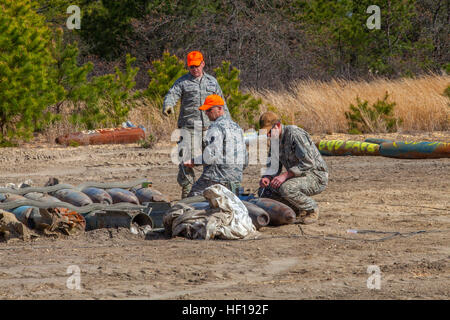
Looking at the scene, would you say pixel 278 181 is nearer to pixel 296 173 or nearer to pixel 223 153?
pixel 296 173

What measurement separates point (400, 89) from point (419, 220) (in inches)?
429

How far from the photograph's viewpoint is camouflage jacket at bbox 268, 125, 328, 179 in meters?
8.27

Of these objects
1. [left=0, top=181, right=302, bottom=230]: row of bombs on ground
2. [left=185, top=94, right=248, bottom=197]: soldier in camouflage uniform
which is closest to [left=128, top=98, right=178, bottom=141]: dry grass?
[left=0, top=181, right=302, bottom=230]: row of bombs on ground

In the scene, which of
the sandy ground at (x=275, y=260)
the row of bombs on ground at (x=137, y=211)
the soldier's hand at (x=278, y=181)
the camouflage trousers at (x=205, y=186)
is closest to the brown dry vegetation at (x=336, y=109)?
the sandy ground at (x=275, y=260)

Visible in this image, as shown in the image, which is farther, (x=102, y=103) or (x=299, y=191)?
(x=102, y=103)

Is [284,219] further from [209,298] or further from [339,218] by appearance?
[209,298]

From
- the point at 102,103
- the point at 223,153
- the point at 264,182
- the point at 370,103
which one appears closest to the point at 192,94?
the point at 223,153

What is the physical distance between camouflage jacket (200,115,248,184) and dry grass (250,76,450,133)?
904 centimetres

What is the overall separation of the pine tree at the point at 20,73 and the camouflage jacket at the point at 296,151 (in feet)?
29.2

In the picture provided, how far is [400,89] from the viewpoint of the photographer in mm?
18906

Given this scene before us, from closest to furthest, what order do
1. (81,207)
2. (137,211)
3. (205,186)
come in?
(137,211) < (81,207) < (205,186)

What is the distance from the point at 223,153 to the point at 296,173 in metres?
0.81

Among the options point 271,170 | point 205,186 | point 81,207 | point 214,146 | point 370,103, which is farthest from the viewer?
point 370,103

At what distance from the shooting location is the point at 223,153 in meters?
8.30
